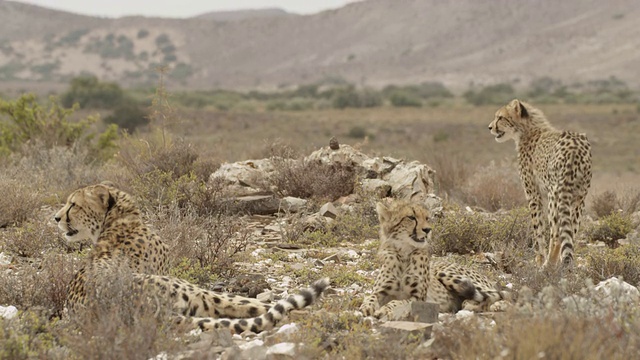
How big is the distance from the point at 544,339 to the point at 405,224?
208 cm

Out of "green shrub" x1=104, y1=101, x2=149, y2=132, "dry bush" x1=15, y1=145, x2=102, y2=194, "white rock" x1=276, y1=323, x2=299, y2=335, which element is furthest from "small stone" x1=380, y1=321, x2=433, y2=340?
"green shrub" x1=104, y1=101, x2=149, y2=132

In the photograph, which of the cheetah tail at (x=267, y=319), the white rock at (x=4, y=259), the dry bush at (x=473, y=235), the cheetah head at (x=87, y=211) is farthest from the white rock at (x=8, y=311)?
the dry bush at (x=473, y=235)

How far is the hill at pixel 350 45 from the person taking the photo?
79.0 metres

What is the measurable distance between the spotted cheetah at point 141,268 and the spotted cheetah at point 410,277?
2.22 ft

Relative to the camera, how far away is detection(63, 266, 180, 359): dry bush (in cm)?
388

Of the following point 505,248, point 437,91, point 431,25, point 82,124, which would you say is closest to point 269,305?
point 505,248

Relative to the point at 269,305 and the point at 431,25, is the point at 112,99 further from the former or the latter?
the point at 431,25

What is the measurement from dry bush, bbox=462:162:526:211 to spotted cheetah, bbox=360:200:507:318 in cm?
505

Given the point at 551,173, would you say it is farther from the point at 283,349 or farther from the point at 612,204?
the point at 612,204

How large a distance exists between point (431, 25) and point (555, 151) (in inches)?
3636

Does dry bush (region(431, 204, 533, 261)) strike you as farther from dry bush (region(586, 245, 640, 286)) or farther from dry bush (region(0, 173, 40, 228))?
dry bush (region(0, 173, 40, 228))

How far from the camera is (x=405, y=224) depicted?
5.52m

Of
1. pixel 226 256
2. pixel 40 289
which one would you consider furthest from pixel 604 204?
pixel 40 289

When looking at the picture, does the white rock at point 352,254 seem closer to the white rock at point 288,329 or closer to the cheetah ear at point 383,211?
the cheetah ear at point 383,211
